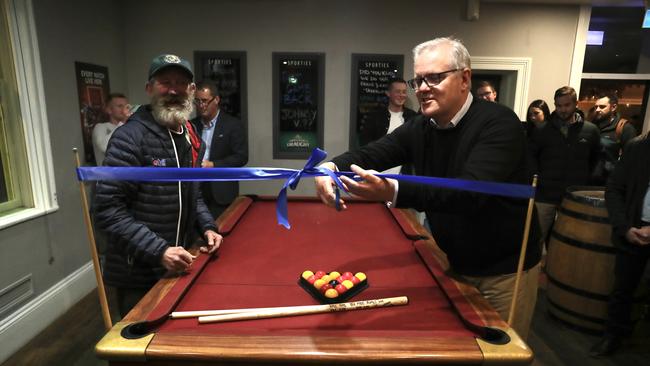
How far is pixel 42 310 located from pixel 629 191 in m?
3.86

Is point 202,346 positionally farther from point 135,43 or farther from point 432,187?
point 135,43

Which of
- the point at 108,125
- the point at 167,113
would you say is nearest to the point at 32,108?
the point at 108,125

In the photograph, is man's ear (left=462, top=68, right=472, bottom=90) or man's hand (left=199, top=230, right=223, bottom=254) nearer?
man's ear (left=462, top=68, right=472, bottom=90)

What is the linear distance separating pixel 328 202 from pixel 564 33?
13.3ft

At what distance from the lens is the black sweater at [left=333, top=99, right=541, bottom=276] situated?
1217 mm

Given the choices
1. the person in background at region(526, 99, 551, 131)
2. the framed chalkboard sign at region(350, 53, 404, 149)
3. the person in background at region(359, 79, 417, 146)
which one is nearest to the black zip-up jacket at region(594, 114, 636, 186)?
the person in background at region(526, 99, 551, 131)

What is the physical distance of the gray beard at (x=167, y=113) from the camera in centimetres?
160

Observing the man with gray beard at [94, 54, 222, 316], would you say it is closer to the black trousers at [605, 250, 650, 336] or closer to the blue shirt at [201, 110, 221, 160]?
the blue shirt at [201, 110, 221, 160]

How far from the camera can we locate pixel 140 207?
61.5 inches

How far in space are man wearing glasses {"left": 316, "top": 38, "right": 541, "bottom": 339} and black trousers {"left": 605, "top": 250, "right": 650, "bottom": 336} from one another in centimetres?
114

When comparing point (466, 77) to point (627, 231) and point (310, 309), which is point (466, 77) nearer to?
point (310, 309)

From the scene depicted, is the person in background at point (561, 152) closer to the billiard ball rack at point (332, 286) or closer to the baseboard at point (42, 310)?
the billiard ball rack at point (332, 286)

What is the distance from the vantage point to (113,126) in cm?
326

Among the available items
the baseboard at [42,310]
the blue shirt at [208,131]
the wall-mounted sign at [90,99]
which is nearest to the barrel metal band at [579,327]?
the blue shirt at [208,131]
